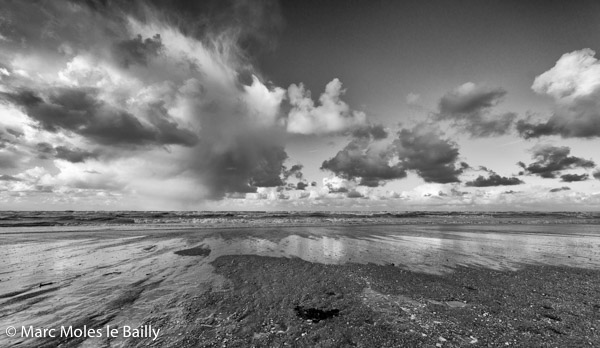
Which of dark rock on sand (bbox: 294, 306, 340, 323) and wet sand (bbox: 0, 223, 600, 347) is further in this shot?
dark rock on sand (bbox: 294, 306, 340, 323)

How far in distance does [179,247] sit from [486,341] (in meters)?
23.6

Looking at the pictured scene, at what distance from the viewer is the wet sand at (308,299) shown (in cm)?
725

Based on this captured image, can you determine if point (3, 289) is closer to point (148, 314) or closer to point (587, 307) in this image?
point (148, 314)

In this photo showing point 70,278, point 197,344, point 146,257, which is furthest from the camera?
point 146,257

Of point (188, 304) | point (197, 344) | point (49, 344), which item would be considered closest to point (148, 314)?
point (188, 304)

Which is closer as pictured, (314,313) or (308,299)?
(314,313)

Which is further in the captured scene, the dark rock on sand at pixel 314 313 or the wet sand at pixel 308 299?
the dark rock on sand at pixel 314 313

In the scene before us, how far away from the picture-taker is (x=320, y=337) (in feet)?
23.5

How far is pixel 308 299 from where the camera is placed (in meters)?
10.3

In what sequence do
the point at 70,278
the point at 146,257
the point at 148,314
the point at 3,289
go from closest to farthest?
1. the point at 148,314
2. the point at 3,289
3. the point at 70,278
4. the point at 146,257

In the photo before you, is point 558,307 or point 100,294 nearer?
point 558,307

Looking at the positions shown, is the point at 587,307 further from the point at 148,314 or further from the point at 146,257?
the point at 146,257

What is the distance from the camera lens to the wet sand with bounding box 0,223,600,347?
725cm

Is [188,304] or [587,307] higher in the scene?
[188,304]
